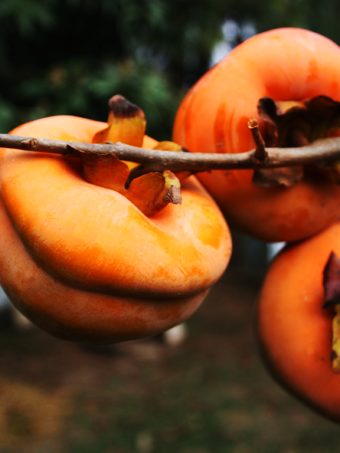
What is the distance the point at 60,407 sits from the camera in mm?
3330

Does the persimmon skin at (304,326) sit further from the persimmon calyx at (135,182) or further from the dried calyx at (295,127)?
the persimmon calyx at (135,182)

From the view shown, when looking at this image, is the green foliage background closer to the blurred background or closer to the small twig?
the blurred background

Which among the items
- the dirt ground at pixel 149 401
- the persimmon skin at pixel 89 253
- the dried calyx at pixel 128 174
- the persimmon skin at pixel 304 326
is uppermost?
the dried calyx at pixel 128 174

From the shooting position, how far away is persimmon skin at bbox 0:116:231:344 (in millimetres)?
490

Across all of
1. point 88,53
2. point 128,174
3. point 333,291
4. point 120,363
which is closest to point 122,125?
point 128,174

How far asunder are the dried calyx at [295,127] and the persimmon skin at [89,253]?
0.15 meters

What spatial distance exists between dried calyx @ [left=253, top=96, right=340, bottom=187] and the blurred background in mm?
1511

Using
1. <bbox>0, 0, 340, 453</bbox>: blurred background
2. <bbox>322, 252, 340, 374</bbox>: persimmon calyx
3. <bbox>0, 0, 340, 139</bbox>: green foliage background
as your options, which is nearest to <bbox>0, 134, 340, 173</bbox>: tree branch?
<bbox>322, 252, 340, 374</bbox>: persimmon calyx

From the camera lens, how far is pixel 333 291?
67 centimetres

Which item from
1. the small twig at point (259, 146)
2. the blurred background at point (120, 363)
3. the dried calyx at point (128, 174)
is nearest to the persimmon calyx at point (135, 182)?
the dried calyx at point (128, 174)

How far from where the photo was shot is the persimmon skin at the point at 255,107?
671 mm

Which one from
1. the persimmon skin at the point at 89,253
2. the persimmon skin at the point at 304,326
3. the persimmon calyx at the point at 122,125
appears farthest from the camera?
the persimmon skin at the point at 304,326

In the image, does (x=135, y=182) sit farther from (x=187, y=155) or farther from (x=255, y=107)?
(x=255, y=107)

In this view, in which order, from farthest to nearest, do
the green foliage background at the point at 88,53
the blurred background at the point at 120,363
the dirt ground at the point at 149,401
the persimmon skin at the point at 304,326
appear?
the dirt ground at the point at 149,401, the blurred background at the point at 120,363, the green foliage background at the point at 88,53, the persimmon skin at the point at 304,326
